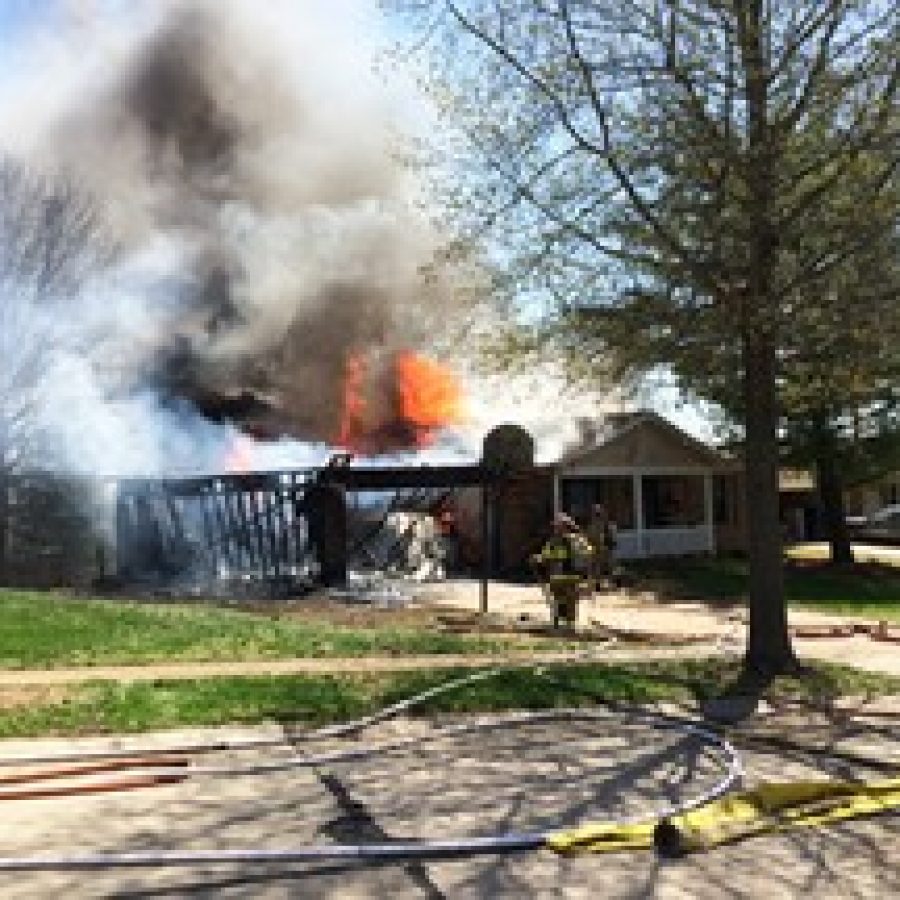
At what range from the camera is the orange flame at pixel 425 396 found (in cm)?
2934

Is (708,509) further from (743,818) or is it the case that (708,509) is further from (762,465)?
(743,818)

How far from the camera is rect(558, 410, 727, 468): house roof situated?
29828 mm

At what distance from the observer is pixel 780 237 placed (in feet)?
36.0

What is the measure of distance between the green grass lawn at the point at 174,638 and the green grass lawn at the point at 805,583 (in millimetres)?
9705

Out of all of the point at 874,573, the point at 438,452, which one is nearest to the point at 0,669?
the point at 438,452

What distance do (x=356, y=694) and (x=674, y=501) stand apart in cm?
2412

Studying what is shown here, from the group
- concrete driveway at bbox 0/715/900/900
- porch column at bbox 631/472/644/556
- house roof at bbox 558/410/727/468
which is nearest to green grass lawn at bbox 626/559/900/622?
porch column at bbox 631/472/644/556

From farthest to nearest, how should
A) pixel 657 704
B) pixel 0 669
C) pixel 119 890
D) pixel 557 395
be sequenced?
1. pixel 557 395
2. pixel 0 669
3. pixel 657 704
4. pixel 119 890

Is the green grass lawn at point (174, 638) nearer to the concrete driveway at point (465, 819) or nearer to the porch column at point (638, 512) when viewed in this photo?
the concrete driveway at point (465, 819)

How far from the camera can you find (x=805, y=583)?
88.1 feet

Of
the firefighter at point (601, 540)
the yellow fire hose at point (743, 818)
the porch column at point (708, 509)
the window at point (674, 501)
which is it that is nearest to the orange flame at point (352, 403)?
the firefighter at point (601, 540)

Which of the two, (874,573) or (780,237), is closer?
(780,237)

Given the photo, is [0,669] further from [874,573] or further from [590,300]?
[874,573]

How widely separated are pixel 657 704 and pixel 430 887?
490 cm
